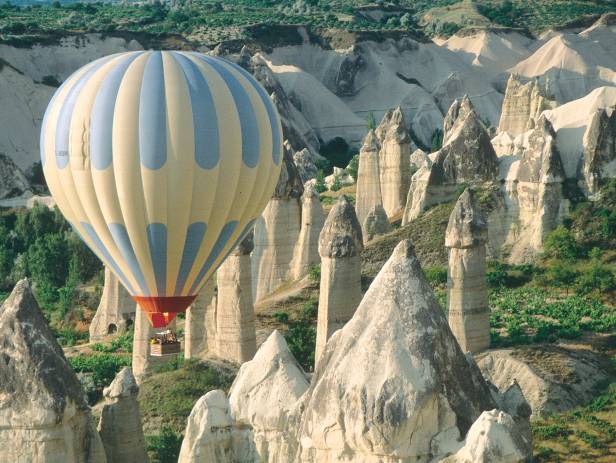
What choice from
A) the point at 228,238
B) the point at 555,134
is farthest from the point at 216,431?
the point at 555,134

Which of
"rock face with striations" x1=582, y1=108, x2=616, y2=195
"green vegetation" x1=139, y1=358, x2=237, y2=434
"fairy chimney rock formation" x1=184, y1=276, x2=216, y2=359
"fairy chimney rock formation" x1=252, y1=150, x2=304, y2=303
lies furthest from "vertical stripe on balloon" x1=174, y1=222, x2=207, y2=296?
"rock face with striations" x1=582, y1=108, x2=616, y2=195

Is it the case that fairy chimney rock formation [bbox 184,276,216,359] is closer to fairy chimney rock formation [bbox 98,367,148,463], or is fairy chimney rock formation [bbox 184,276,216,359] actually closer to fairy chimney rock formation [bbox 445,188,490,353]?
fairy chimney rock formation [bbox 445,188,490,353]

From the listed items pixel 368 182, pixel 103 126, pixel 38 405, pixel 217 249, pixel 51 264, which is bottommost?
pixel 38 405

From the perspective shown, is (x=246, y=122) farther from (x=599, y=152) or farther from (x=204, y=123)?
(x=599, y=152)

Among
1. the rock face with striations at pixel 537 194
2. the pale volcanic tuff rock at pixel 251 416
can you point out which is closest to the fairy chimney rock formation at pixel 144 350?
the rock face with striations at pixel 537 194

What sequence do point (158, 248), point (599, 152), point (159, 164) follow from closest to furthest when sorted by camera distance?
1. point (159, 164)
2. point (158, 248)
3. point (599, 152)

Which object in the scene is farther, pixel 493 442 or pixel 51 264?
pixel 51 264

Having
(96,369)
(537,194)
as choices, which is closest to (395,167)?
(537,194)

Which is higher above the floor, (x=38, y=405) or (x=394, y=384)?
(x=38, y=405)
